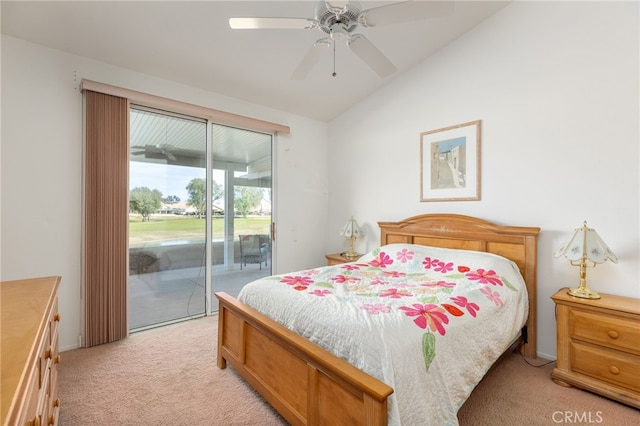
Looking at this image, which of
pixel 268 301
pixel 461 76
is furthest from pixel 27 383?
pixel 461 76

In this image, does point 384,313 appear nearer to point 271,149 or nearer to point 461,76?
point 461,76

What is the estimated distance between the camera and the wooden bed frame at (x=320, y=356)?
1.27 m

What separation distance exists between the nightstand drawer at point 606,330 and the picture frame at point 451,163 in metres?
1.32

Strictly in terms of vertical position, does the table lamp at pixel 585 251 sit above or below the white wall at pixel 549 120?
below

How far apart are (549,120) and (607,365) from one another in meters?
A: 1.93

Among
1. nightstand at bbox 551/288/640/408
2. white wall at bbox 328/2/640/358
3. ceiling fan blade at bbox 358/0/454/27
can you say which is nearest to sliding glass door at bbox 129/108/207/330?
ceiling fan blade at bbox 358/0/454/27

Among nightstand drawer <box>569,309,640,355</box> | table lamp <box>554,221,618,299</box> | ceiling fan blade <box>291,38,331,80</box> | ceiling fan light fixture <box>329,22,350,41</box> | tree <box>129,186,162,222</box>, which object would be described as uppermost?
ceiling fan light fixture <box>329,22,350,41</box>

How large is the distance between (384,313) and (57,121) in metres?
Answer: 3.15

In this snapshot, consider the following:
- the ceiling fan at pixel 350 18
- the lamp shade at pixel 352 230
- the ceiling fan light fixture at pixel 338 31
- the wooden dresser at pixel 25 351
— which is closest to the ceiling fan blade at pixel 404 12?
the ceiling fan at pixel 350 18

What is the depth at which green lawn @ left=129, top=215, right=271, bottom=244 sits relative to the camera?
308cm

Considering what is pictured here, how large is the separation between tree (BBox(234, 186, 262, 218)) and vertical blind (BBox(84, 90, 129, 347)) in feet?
4.19

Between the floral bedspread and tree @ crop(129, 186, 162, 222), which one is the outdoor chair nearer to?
tree @ crop(129, 186, 162, 222)

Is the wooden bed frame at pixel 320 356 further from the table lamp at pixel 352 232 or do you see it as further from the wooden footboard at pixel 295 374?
the table lamp at pixel 352 232

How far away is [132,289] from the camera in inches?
121
